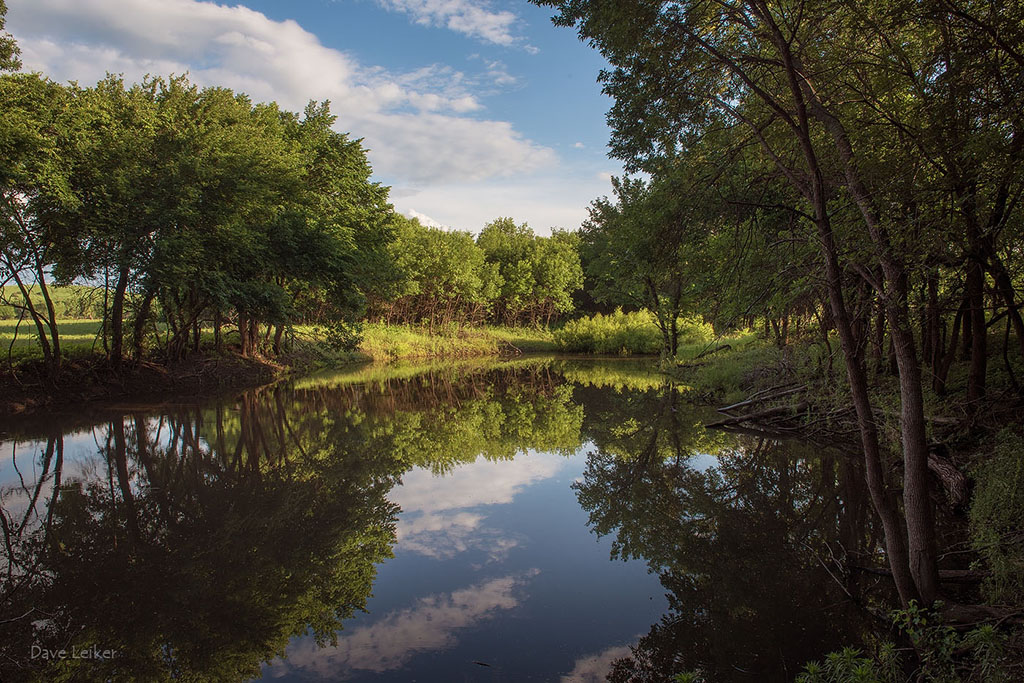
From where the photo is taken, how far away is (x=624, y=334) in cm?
3650

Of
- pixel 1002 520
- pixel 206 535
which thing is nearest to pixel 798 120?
pixel 1002 520

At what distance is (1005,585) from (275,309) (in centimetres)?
1910

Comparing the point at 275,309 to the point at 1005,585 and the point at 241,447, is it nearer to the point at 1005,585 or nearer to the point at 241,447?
the point at 241,447

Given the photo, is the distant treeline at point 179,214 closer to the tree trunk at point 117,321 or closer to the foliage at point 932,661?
the tree trunk at point 117,321

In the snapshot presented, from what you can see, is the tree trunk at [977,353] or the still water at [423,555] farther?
the tree trunk at [977,353]

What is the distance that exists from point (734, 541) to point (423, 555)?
3351mm

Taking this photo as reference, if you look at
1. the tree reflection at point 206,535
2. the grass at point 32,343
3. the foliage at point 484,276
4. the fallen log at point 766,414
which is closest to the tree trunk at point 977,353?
the fallen log at point 766,414

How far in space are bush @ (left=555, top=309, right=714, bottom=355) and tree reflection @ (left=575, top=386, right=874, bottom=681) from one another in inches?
950

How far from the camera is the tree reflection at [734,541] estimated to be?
417cm

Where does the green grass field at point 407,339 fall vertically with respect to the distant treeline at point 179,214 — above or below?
below

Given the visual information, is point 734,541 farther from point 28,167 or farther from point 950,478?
point 28,167

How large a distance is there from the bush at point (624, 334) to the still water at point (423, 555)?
23.7 metres

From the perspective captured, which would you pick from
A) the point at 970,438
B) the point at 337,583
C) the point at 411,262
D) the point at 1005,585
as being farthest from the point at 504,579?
the point at 411,262

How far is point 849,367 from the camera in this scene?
420 centimetres
